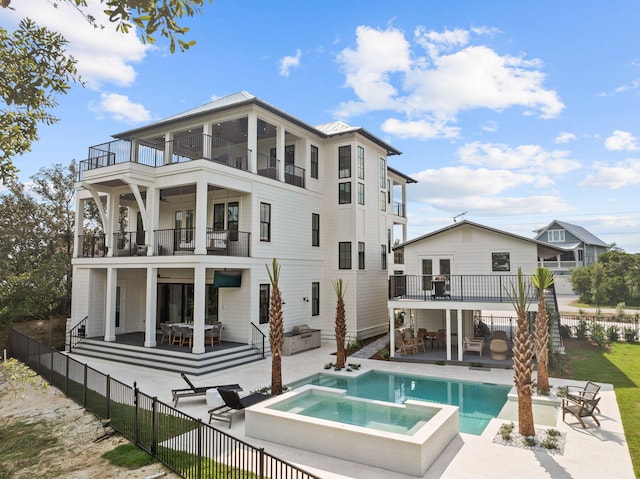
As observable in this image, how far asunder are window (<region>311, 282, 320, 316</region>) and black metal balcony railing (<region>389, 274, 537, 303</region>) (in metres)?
5.16

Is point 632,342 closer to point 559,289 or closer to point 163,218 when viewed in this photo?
point 163,218

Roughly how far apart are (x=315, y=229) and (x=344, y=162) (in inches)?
160

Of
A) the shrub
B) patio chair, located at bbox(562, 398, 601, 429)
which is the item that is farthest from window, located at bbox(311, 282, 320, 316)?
the shrub

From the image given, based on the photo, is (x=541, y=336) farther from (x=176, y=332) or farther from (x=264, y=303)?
(x=176, y=332)

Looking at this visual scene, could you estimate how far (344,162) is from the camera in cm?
2248

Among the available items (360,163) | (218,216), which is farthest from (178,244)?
(360,163)

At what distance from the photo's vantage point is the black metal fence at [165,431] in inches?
278

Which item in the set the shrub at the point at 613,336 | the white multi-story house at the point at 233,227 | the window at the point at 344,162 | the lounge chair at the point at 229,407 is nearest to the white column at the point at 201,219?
the white multi-story house at the point at 233,227

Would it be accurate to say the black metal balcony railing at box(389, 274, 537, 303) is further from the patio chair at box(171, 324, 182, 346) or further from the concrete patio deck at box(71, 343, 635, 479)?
the patio chair at box(171, 324, 182, 346)

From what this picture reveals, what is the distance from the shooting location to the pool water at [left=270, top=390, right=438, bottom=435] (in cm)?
928

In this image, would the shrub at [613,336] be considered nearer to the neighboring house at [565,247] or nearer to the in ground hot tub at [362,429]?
the in ground hot tub at [362,429]

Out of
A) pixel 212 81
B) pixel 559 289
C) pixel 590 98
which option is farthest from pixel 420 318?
pixel 559 289

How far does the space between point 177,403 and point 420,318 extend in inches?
503

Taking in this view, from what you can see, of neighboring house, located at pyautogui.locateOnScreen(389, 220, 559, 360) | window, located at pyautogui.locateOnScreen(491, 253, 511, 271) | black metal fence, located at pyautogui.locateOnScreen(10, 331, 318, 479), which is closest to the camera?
black metal fence, located at pyautogui.locateOnScreen(10, 331, 318, 479)
